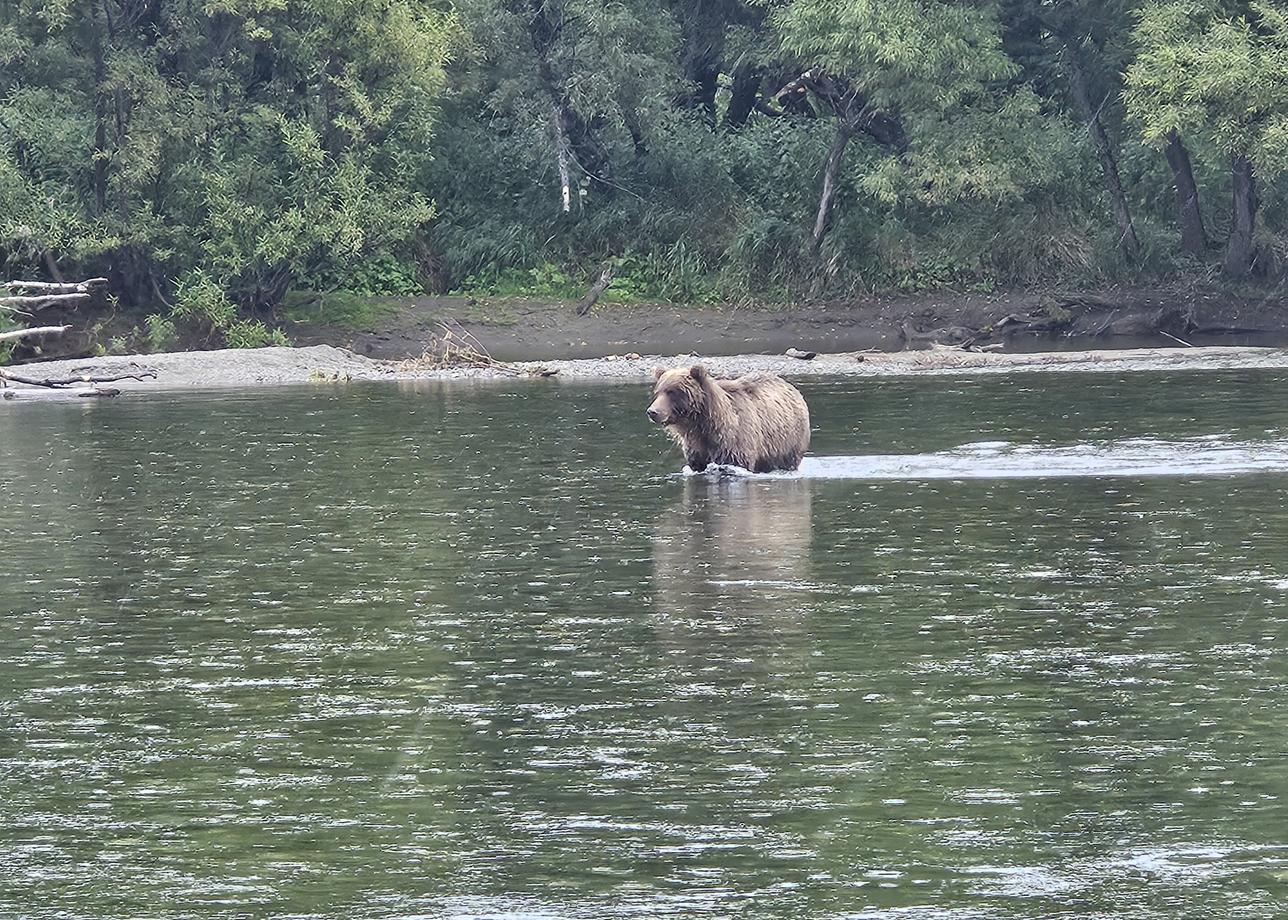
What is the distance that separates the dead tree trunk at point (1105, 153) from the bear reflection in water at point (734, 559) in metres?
27.6

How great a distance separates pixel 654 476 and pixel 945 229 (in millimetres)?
27826

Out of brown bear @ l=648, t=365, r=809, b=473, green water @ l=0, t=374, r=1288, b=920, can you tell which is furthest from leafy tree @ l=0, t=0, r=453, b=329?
brown bear @ l=648, t=365, r=809, b=473

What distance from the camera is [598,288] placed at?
50.6 m

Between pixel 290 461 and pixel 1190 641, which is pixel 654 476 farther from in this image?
pixel 1190 641

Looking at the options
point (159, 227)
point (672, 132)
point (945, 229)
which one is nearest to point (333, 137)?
point (159, 227)

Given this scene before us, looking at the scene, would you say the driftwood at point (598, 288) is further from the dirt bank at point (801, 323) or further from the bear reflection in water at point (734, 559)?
the bear reflection in water at point (734, 559)

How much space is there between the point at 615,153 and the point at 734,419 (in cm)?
2988

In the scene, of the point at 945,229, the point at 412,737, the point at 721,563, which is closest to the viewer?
the point at 412,737

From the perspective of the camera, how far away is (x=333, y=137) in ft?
159

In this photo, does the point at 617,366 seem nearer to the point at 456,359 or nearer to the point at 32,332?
the point at 456,359

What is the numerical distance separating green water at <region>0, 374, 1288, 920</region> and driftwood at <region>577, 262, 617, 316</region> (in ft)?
84.4

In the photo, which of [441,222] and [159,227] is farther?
[441,222]

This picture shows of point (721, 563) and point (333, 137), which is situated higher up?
point (333, 137)

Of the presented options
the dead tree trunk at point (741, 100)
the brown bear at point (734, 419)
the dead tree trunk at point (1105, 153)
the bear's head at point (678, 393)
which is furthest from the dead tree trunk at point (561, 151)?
the bear's head at point (678, 393)
